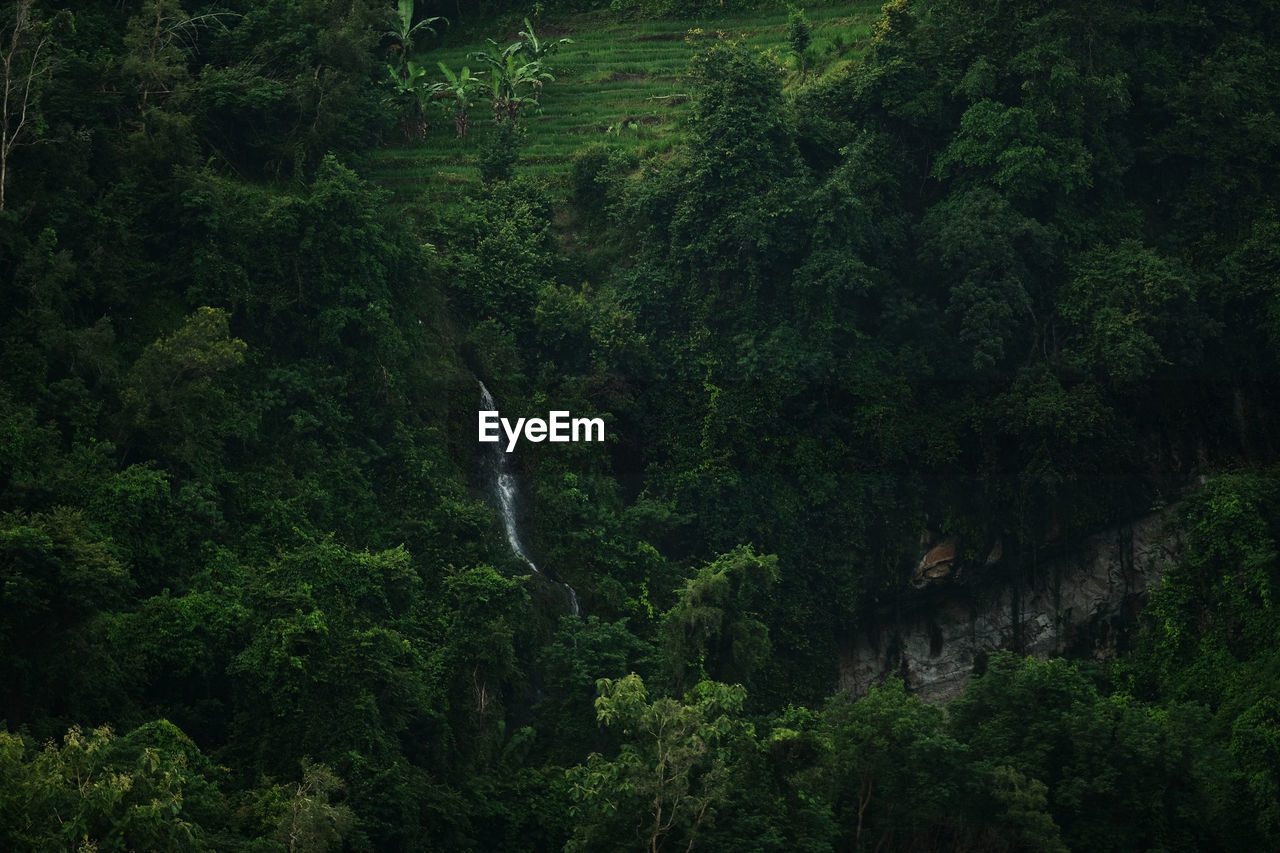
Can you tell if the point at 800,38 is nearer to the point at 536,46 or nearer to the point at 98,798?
the point at 536,46

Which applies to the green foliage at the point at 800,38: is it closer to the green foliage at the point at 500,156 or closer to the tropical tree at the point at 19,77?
the green foliage at the point at 500,156

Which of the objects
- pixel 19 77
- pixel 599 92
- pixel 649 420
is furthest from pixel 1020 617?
pixel 19 77

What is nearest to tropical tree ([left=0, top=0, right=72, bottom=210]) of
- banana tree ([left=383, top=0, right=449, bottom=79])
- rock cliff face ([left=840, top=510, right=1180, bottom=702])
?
banana tree ([left=383, top=0, right=449, bottom=79])

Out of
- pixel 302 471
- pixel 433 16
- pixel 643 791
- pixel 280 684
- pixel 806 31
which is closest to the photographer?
pixel 643 791

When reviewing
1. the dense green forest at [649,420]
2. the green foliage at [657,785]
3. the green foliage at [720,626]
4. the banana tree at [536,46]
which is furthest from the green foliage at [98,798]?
the banana tree at [536,46]

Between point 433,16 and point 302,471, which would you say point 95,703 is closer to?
point 302,471

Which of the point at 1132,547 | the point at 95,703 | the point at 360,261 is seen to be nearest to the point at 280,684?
the point at 95,703

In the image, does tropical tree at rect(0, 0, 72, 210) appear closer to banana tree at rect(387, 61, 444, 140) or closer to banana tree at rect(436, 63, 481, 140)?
banana tree at rect(387, 61, 444, 140)
